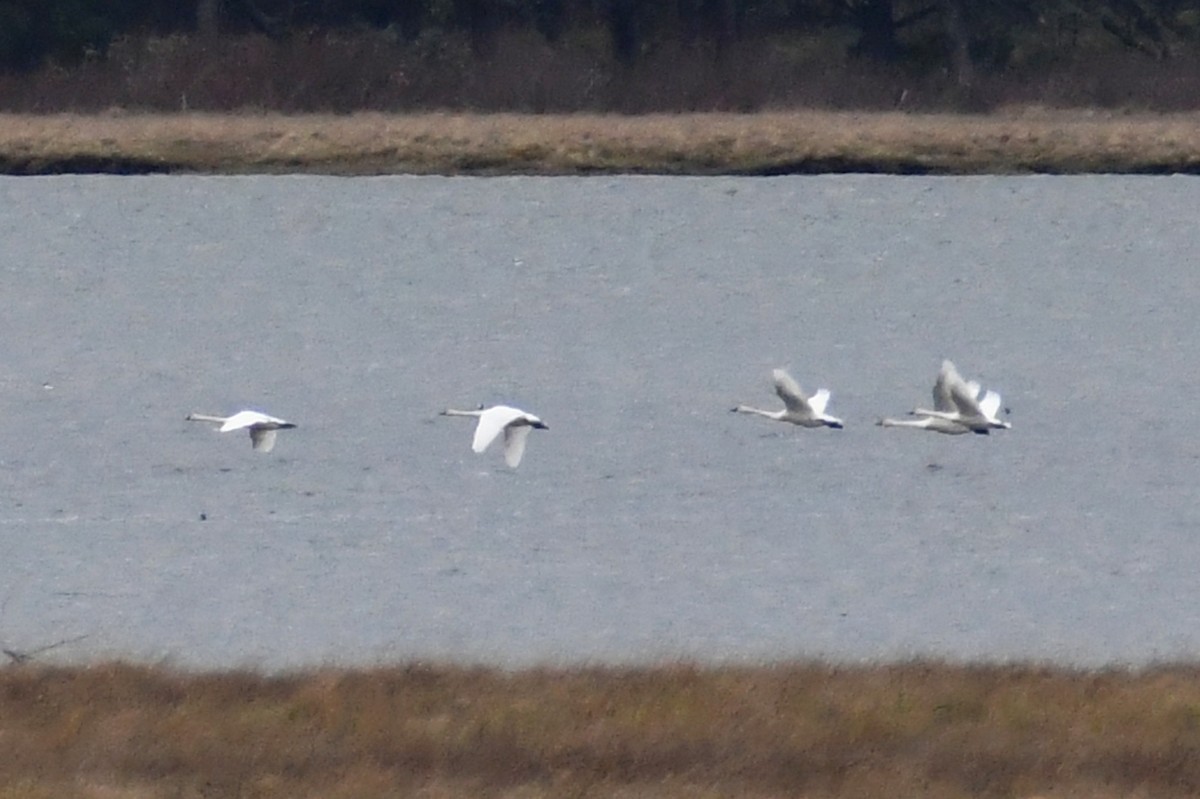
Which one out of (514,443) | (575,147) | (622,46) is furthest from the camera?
(622,46)

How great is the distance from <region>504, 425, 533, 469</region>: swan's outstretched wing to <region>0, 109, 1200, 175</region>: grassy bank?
9285 millimetres

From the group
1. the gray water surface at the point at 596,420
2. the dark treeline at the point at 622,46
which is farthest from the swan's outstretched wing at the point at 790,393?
the dark treeline at the point at 622,46

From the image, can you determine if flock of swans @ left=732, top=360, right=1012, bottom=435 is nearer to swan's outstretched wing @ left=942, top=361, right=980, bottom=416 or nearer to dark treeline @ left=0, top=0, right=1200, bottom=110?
swan's outstretched wing @ left=942, top=361, right=980, bottom=416

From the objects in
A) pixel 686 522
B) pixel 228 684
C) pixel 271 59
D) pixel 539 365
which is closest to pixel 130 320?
pixel 539 365

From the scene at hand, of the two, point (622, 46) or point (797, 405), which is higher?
point (797, 405)

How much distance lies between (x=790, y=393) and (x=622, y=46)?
41.6 ft

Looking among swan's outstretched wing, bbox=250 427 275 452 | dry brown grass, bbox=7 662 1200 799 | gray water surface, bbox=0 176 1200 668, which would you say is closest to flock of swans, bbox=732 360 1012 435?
gray water surface, bbox=0 176 1200 668

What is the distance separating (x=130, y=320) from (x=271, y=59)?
4623 mm

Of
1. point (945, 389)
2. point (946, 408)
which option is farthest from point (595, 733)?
point (946, 408)

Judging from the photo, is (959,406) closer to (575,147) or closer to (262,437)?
(262,437)

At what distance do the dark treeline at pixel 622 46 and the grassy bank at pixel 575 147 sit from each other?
46.4 inches

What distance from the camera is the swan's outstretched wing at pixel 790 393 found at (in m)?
9.56

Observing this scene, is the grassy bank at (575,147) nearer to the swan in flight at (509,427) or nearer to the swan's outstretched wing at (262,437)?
the swan's outstretched wing at (262,437)

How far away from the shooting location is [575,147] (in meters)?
19.0
